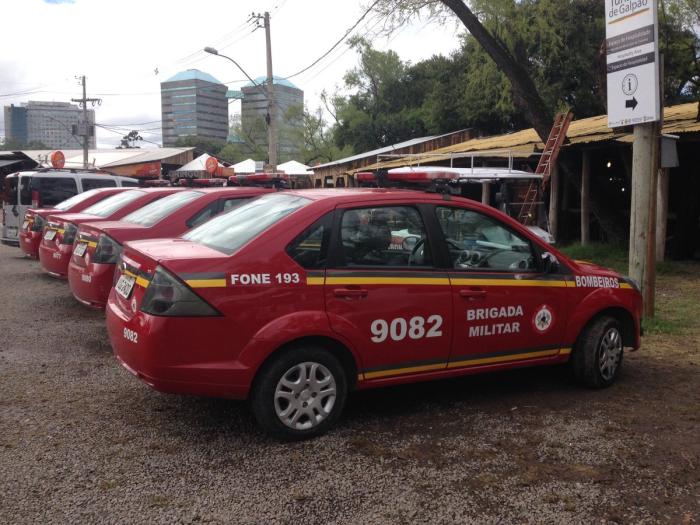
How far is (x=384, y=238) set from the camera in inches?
162

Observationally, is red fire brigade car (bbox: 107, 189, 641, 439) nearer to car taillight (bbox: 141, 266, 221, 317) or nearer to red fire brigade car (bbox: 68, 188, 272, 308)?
car taillight (bbox: 141, 266, 221, 317)

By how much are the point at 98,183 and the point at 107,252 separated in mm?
7877

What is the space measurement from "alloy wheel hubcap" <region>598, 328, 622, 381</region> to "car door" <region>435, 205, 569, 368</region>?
1.13ft

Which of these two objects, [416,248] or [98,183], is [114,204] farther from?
[416,248]

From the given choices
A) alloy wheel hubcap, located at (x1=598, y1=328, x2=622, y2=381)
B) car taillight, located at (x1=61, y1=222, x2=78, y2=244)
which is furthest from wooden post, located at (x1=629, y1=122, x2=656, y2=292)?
car taillight, located at (x1=61, y1=222, x2=78, y2=244)

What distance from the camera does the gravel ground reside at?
3084mm

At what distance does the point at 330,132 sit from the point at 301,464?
163 ft

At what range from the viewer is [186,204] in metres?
7.04

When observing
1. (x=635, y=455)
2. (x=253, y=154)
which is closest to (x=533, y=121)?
(x=635, y=455)

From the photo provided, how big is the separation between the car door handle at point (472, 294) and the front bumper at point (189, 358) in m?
1.52

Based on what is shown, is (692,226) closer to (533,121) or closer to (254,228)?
(533,121)

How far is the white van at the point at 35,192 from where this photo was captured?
12453mm

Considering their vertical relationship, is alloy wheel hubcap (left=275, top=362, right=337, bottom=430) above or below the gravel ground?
above

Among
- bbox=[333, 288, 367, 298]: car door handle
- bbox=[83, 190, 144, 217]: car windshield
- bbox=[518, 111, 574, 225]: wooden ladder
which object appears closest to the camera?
bbox=[333, 288, 367, 298]: car door handle
